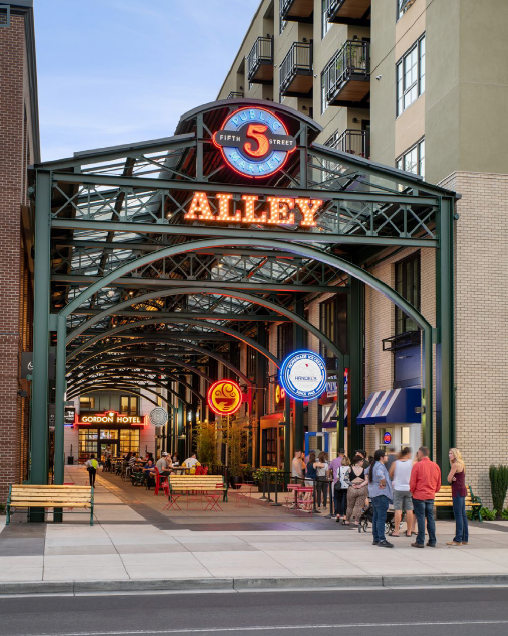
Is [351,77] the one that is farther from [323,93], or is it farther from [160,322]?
[160,322]

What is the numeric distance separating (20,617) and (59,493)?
1037 centimetres

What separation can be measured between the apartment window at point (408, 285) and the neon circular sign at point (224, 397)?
13481 millimetres

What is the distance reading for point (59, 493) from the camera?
65.8ft

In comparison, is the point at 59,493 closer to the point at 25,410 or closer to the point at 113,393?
the point at 25,410

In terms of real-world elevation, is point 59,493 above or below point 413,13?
below

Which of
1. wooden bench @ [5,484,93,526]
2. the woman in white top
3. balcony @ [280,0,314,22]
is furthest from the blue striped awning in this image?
balcony @ [280,0,314,22]

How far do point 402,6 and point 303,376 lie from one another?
12.0 m

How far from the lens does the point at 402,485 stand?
1772 cm

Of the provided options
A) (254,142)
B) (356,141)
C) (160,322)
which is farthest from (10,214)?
(356,141)

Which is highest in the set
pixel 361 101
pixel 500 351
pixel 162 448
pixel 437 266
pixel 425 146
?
pixel 361 101

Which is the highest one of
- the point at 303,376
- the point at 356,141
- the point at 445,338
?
the point at 356,141

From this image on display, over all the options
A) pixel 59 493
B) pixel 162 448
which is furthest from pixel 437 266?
pixel 162 448

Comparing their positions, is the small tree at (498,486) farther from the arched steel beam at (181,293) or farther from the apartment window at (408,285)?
the arched steel beam at (181,293)

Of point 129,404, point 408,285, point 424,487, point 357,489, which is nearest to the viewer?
point 424,487
